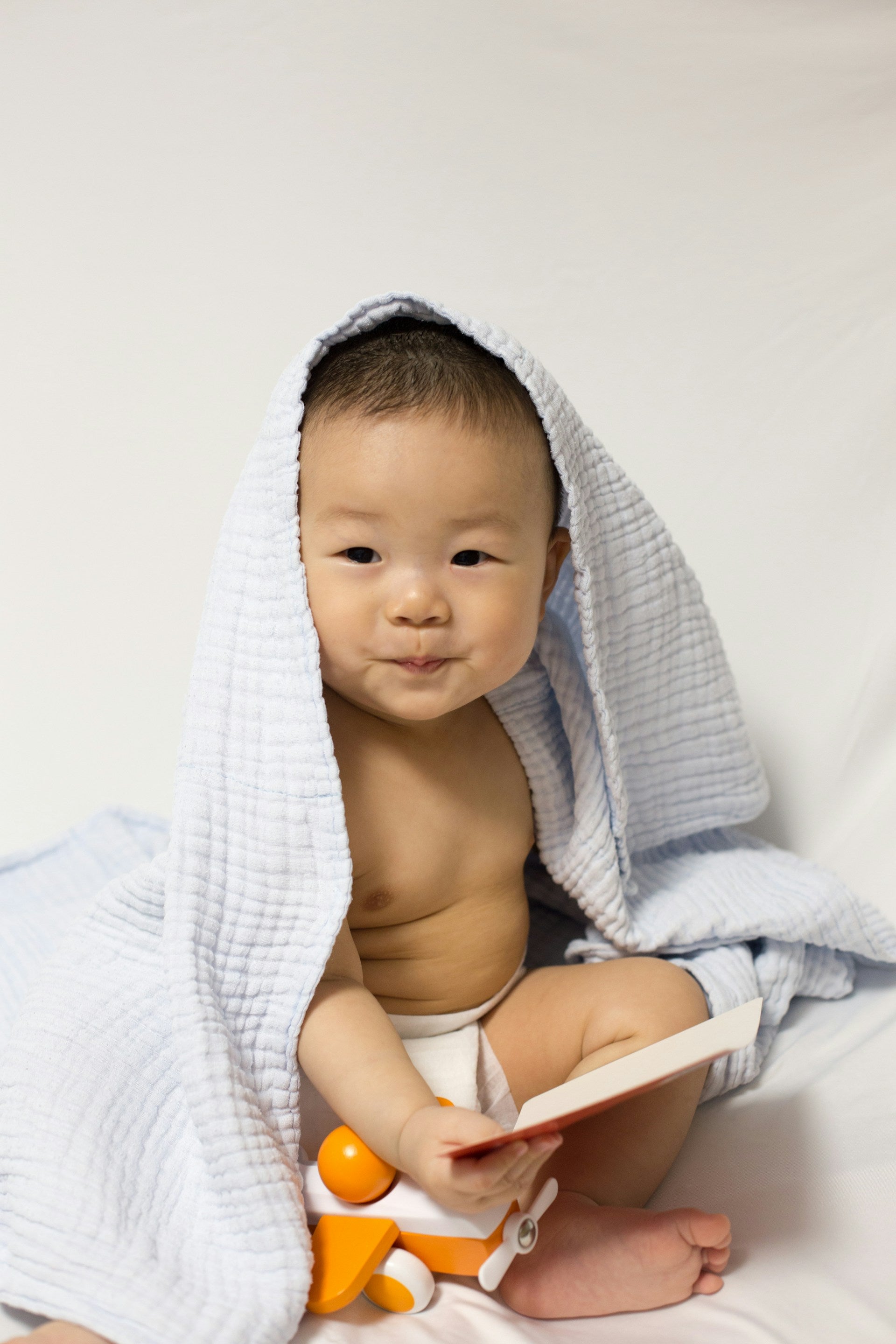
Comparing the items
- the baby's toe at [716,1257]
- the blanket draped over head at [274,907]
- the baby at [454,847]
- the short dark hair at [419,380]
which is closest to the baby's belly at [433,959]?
the baby at [454,847]

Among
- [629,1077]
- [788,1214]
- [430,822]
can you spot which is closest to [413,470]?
[430,822]

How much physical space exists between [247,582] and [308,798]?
20 cm

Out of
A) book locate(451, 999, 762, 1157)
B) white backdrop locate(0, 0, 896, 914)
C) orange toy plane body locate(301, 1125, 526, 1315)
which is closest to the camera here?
book locate(451, 999, 762, 1157)

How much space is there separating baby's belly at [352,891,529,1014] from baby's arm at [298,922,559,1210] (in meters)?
0.07

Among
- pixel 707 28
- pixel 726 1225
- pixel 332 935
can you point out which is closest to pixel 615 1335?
pixel 726 1225

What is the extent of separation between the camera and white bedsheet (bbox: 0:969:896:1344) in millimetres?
846

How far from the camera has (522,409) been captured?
99cm

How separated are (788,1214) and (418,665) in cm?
55

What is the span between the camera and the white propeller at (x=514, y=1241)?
2.72 ft

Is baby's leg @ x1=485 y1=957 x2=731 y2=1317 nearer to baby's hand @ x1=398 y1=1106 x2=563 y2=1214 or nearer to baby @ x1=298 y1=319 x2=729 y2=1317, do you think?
baby @ x1=298 y1=319 x2=729 y2=1317

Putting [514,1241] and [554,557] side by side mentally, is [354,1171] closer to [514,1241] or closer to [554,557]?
[514,1241]

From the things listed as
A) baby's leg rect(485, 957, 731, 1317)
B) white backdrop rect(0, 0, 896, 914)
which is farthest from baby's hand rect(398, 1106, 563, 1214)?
white backdrop rect(0, 0, 896, 914)

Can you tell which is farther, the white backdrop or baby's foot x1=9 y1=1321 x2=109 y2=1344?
the white backdrop

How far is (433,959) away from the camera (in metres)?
1.11
